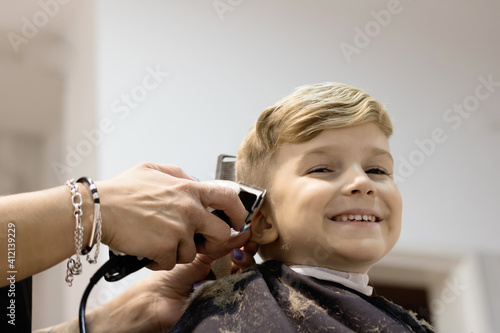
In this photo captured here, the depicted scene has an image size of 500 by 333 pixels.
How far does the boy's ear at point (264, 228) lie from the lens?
3.64 feet

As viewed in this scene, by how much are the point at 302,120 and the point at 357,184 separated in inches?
7.0

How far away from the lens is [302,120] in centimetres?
107

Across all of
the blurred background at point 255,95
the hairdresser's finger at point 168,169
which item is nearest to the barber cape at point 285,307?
the hairdresser's finger at point 168,169

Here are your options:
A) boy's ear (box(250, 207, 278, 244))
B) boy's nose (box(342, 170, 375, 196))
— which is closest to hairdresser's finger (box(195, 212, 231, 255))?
boy's ear (box(250, 207, 278, 244))

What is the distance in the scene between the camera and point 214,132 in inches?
67.1

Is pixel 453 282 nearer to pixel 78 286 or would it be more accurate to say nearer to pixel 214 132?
pixel 214 132

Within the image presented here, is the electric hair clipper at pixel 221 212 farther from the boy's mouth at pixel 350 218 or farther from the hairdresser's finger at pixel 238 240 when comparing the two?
the boy's mouth at pixel 350 218

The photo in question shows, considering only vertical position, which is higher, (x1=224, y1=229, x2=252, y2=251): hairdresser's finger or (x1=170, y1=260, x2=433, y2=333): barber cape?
(x1=224, y1=229, x2=252, y2=251): hairdresser's finger

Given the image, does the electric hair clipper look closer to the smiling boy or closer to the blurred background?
the smiling boy

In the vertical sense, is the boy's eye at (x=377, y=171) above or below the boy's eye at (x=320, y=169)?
below

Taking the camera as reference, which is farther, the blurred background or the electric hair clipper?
the blurred background

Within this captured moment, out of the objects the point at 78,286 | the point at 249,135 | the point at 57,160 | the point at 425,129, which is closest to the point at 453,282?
the point at 425,129

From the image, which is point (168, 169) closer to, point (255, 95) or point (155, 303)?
point (155, 303)

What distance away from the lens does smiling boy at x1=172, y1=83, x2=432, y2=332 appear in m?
0.95
